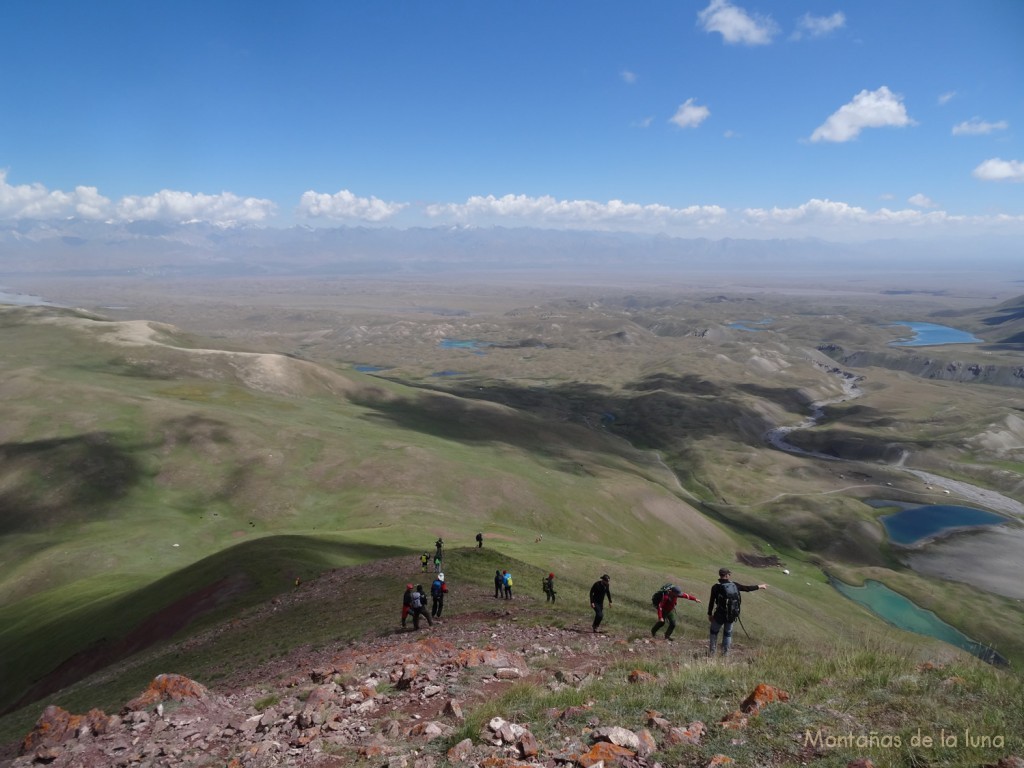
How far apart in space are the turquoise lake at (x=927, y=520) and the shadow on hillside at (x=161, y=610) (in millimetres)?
123908

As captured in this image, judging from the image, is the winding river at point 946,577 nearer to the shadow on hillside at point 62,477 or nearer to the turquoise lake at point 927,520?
the turquoise lake at point 927,520

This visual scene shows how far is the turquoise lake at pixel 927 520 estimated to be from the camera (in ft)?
402

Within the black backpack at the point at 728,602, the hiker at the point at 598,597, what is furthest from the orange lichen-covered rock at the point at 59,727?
the black backpack at the point at 728,602

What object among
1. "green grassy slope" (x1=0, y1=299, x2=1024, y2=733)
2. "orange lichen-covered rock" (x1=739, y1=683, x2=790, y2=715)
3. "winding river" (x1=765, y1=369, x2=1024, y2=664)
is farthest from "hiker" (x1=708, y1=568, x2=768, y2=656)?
"winding river" (x1=765, y1=369, x2=1024, y2=664)

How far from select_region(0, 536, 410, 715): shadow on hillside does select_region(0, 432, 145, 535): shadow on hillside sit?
36.5 meters

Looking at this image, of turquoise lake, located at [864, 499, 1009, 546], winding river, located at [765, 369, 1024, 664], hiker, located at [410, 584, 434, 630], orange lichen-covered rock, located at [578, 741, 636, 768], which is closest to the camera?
orange lichen-covered rock, located at [578, 741, 636, 768]

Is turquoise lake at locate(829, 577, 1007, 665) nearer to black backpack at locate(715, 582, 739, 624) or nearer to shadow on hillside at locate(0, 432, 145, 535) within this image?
black backpack at locate(715, 582, 739, 624)

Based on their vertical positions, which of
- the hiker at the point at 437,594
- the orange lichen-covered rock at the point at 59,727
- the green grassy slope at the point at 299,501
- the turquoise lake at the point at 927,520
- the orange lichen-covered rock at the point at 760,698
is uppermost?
the orange lichen-covered rock at the point at 760,698

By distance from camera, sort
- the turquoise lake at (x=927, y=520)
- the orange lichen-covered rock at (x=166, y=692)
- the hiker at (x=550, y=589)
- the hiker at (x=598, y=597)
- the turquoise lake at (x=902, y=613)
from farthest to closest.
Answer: the turquoise lake at (x=927, y=520) < the turquoise lake at (x=902, y=613) < the hiker at (x=550, y=589) < the hiker at (x=598, y=597) < the orange lichen-covered rock at (x=166, y=692)

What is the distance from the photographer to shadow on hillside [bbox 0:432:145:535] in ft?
240

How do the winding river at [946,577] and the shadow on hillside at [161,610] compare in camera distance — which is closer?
the shadow on hillside at [161,610]

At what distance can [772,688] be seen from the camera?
40.2 feet

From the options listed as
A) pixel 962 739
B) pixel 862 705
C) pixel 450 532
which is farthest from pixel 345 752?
pixel 450 532

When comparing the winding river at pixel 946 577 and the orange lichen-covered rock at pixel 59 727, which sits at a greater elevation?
the orange lichen-covered rock at pixel 59 727
